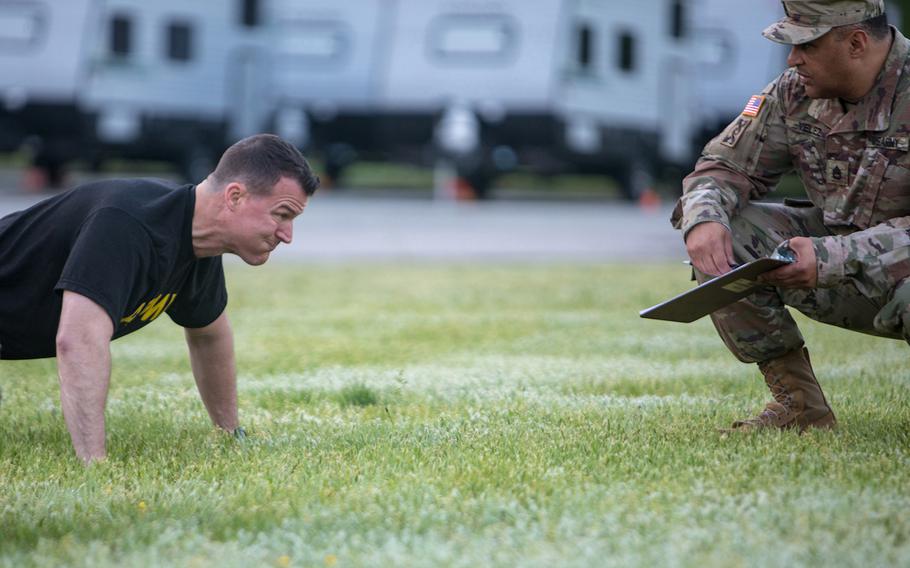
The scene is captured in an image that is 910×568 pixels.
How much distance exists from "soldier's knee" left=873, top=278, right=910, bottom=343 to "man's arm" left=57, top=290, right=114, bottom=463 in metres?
2.22

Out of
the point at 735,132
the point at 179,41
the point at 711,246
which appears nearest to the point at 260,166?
the point at 711,246

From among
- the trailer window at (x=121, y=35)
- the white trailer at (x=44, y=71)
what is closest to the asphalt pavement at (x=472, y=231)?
the white trailer at (x=44, y=71)

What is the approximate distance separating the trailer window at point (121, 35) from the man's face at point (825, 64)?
1707cm

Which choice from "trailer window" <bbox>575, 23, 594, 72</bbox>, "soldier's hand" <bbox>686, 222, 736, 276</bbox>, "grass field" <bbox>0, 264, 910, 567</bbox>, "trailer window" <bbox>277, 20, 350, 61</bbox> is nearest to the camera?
"grass field" <bbox>0, 264, 910, 567</bbox>

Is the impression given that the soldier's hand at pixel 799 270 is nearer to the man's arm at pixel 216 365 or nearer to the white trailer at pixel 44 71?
the man's arm at pixel 216 365

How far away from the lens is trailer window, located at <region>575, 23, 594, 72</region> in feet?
65.4

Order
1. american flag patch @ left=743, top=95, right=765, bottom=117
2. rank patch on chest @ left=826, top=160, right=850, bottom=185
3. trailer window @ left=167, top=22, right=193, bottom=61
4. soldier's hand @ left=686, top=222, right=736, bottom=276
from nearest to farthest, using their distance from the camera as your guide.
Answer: soldier's hand @ left=686, top=222, right=736, bottom=276, rank patch on chest @ left=826, top=160, right=850, bottom=185, american flag patch @ left=743, top=95, right=765, bottom=117, trailer window @ left=167, top=22, right=193, bottom=61

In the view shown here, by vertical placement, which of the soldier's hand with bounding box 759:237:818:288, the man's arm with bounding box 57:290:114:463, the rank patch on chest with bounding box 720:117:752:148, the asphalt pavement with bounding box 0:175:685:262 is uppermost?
the rank patch on chest with bounding box 720:117:752:148

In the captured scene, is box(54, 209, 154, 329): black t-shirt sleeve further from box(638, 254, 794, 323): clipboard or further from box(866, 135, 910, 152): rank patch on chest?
box(866, 135, 910, 152): rank patch on chest

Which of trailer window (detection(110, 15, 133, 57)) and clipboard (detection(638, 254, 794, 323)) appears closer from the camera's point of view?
clipboard (detection(638, 254, 794, 323))

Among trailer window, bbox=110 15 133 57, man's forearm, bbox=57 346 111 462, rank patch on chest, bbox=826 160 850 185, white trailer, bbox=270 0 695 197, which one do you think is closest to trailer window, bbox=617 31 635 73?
white trailer, bbox=270 0 695 197

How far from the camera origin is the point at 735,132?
4285 millimetres

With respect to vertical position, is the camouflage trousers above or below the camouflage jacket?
below

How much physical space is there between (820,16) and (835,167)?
0.51 m
